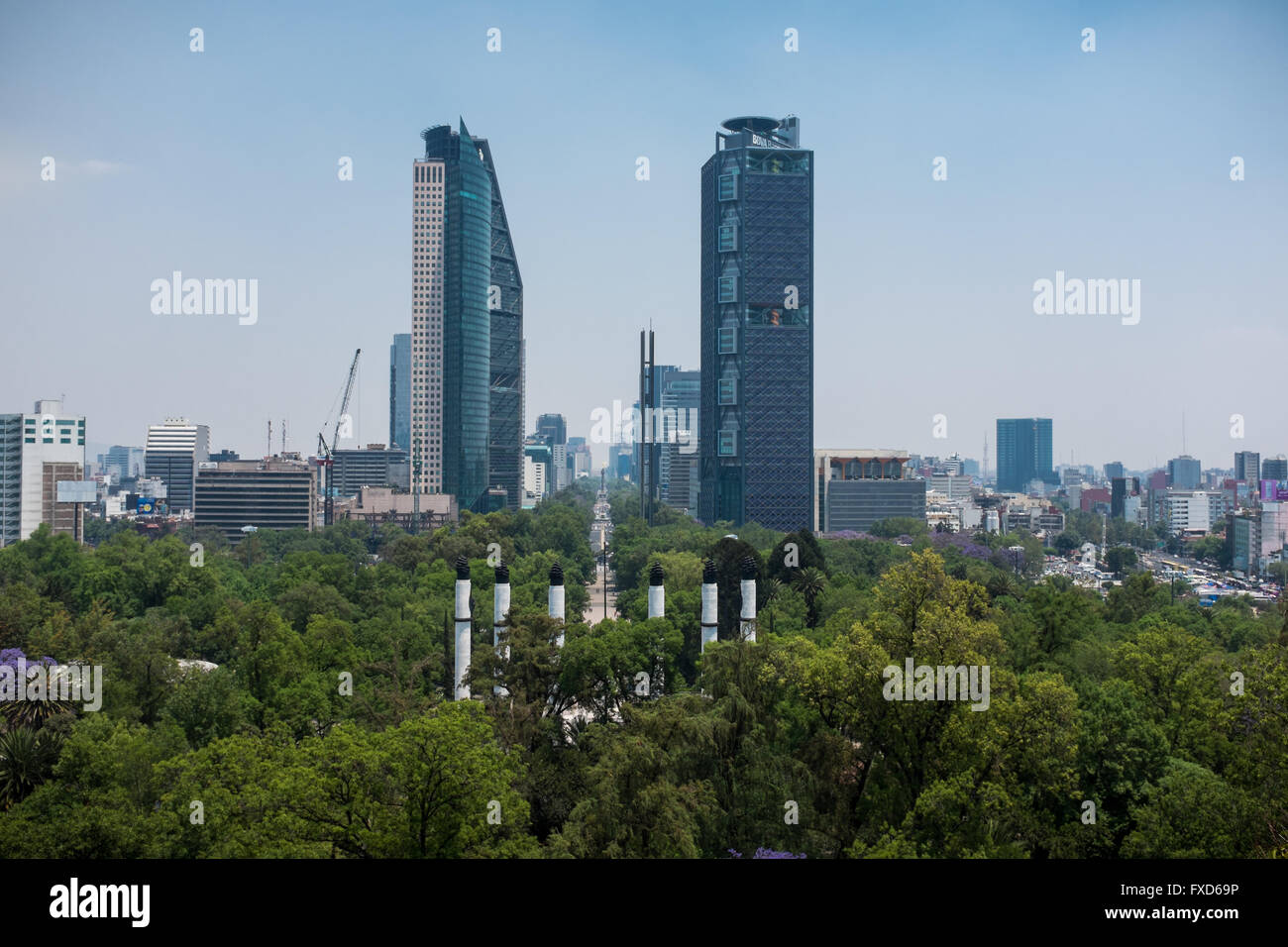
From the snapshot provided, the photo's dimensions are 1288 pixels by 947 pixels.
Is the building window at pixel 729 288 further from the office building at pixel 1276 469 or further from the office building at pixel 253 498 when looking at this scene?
the office building at pixel 1276 469

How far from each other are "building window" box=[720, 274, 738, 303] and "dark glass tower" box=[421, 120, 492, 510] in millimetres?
41124

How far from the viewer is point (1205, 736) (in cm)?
2655

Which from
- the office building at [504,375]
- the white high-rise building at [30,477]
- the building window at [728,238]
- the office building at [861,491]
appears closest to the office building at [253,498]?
the white high-rise building at [30,477]

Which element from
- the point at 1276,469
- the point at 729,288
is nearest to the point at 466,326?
the point at 729,288

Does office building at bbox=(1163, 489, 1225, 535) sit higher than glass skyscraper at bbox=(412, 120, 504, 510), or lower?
lower

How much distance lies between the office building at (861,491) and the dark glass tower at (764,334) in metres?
15.3

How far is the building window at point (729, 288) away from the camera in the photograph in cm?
13575

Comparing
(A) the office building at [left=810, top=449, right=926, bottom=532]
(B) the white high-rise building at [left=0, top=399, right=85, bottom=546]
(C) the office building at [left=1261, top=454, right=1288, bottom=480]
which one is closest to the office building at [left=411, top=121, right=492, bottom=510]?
(B) the white high-rise building at [left=0, top=399, right=85, bottom=546]

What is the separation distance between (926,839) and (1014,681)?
16.5ft

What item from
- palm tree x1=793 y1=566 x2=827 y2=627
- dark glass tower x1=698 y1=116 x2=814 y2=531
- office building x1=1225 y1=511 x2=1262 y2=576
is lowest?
office building x1=1225 y1=511 x2=1262 y2=576

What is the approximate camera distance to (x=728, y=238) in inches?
5384

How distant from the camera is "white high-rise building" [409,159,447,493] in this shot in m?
178

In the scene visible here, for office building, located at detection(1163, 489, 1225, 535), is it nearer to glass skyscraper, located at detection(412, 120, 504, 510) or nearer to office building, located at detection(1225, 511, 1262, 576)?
office building, located at detection(1225, 511, 1262, 576)
